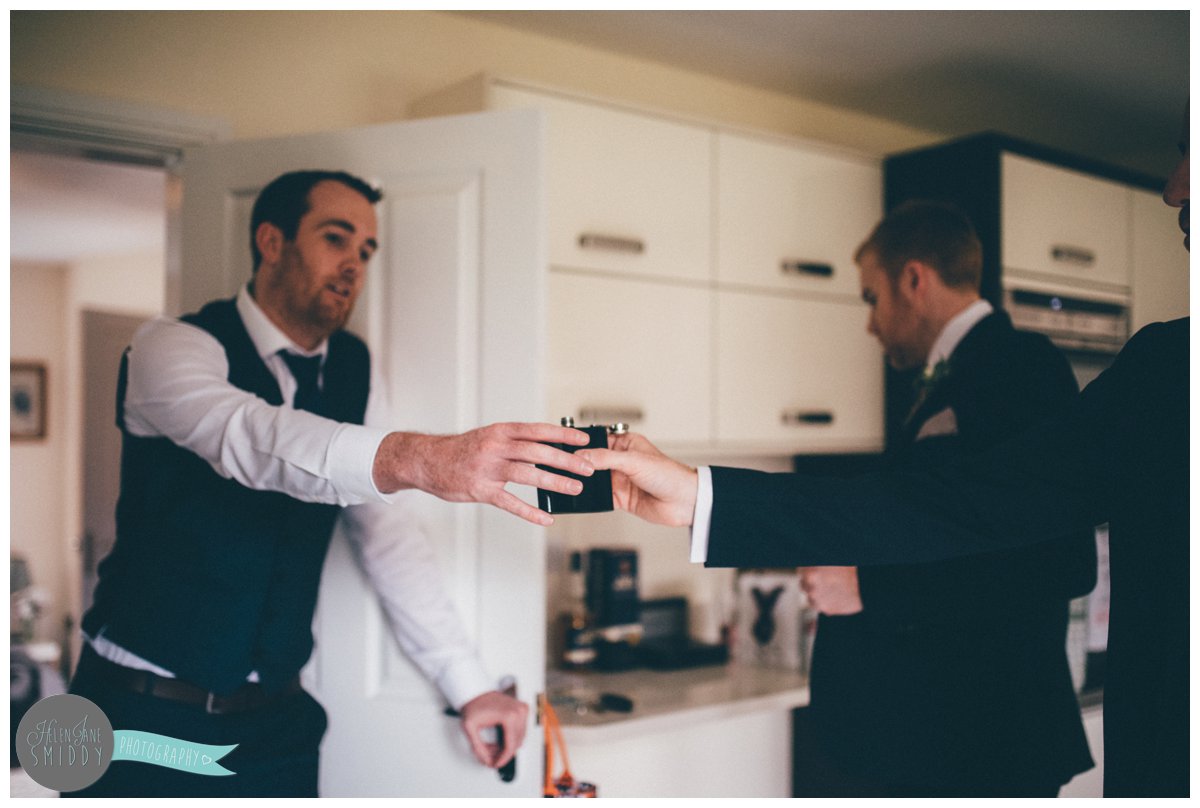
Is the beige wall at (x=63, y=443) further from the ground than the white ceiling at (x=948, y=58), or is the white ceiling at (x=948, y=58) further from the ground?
the white ceiling at (x=948, y=58)

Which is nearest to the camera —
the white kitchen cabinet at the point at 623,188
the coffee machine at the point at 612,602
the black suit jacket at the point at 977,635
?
the black suit jacket at the point at 977,635

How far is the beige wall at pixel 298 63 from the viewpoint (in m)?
1.78

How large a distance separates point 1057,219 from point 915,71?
0.57 m

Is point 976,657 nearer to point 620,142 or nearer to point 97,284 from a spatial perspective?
point 620,142

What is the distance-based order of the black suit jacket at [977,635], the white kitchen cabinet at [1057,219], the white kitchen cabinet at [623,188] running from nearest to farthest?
the black suit jacket at [977,635]
the white kitchen cabinet at [623,188]
the white kitchen cabinet at [1057,219]

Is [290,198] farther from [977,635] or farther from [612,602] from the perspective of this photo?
[977,635]

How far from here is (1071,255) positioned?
97.7 inches

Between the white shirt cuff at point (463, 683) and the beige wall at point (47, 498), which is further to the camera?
the beige wall at point (47, 498)

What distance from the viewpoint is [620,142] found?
2.13m

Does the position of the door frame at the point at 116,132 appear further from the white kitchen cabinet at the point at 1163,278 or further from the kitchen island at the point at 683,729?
the white kitchen cabinet at the point at 1163,278

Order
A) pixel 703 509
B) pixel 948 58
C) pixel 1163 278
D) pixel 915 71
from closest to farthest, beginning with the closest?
pixel 703 509 < pixel 1163 278 < pixel 948 58 < pixel 915 71

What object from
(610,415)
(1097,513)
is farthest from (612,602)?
(1097,513)

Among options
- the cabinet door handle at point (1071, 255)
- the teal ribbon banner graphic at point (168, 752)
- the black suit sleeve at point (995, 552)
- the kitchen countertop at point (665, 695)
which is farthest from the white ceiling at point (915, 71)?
the kitchen countertop at point (665, 695)

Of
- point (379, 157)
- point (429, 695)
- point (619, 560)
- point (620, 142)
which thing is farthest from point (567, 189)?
point (429, 695)
